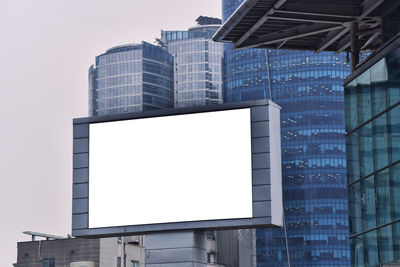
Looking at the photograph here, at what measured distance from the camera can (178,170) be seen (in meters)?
54.2

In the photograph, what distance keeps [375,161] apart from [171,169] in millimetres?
13073

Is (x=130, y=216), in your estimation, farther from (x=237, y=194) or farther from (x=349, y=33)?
(x=349, y=33)

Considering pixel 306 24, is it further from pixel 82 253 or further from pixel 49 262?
pixel 49 262

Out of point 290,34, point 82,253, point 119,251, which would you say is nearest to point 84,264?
point 82,253

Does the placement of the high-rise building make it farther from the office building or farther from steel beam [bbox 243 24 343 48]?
steel beam [bbox 243 24 343 48]

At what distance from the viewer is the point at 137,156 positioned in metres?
55.2

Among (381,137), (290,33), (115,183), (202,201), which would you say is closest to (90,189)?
(115,183)

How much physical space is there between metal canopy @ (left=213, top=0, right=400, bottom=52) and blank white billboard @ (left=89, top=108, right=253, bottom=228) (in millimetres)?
4848

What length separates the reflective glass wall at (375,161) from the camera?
43.6 metres

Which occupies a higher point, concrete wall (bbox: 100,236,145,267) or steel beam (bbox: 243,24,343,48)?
steel beam (bbox: 243,24,343,48)

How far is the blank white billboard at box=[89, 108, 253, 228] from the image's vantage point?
53062mm

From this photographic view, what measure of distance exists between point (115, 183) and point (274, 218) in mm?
9607

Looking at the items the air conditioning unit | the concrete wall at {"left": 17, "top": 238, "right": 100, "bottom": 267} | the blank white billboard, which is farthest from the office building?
the concrete wall at {"left": 17, "top": 238, "right": 100, "bottom": 267}

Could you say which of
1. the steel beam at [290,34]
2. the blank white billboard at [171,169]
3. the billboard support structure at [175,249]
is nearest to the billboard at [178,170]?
the blank white billboard at [171,169]
